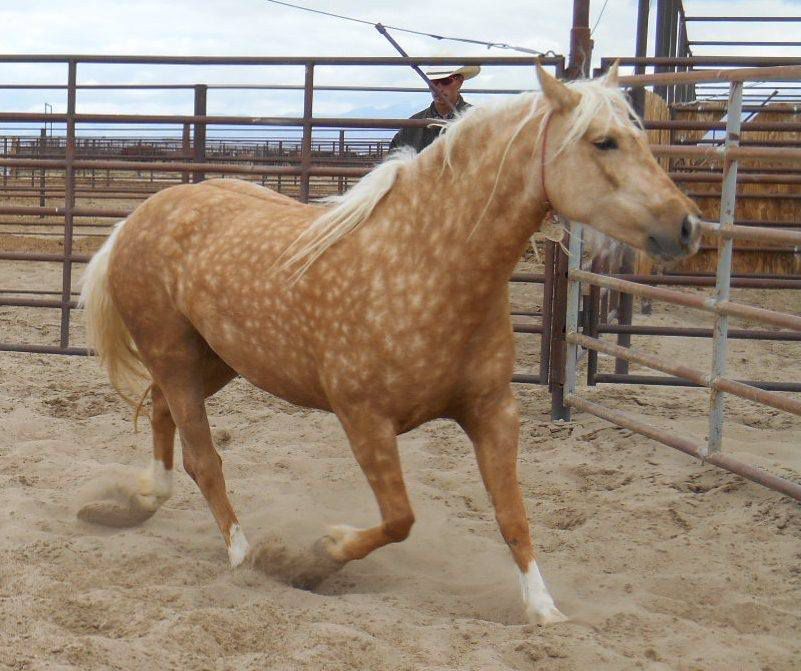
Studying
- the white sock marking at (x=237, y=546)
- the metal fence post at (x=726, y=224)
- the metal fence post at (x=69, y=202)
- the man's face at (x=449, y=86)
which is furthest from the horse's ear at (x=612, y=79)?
the metal fence post at (x=69, y=202)

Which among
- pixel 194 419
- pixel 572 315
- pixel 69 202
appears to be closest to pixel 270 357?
pixel 194 419

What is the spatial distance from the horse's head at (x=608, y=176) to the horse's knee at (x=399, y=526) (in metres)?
1.03

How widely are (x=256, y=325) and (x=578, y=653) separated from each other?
1.48 metres

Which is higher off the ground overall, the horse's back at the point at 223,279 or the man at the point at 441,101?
the man at the point at 441,101

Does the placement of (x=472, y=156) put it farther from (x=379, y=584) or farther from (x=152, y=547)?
(x=152, y=547)

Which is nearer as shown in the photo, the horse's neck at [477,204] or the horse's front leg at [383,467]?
the horse's neck at [477,204]

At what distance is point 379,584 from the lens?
3.40 meters

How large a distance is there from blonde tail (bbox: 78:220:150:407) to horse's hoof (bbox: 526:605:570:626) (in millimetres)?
2094

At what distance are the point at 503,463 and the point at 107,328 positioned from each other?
6.27 ft

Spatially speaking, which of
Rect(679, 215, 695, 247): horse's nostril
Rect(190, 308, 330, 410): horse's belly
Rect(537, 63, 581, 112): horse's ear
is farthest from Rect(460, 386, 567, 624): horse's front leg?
Rect(537, 63, 581, 112): horse's ear

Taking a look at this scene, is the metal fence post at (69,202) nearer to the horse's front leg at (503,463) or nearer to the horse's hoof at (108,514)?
the horse's hoof at (108,514)

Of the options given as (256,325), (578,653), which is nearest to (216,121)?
(256,325)

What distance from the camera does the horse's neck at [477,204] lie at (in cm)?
288

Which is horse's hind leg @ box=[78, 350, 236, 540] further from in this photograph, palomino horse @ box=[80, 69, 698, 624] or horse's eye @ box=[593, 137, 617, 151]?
horse's eye @ box=[593, 137, 617, 151]
